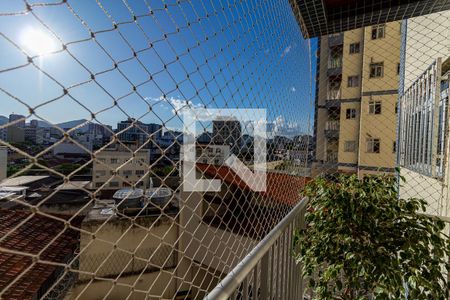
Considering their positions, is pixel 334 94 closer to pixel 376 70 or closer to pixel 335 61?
pixel 335 61

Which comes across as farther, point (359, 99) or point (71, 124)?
point (359, 99)

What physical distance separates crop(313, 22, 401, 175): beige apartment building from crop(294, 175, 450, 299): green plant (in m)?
7.66

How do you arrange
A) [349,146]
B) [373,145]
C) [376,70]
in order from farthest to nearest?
[349,146] < [376,70] < [373,145]

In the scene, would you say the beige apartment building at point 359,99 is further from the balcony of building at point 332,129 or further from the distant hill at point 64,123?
the distant hill at point 64,123

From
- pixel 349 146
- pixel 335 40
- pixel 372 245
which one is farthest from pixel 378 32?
pixel 372 245

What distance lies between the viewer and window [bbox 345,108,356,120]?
396 inches

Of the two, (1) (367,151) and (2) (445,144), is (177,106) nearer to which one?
(2) (445,144)

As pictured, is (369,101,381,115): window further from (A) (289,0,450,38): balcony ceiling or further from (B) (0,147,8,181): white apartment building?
(B) (0,147,8,181): white apartment building

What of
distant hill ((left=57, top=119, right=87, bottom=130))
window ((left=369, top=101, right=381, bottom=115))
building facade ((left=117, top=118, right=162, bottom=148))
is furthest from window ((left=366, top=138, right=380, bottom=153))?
A: distant hill ((left=57, top=119, right=87, bottom=130))

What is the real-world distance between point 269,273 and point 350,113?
10.8 metres

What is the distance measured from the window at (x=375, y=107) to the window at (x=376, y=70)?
1083 mm

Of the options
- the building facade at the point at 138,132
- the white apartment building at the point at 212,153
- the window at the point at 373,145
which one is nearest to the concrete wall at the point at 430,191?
the white apartment building at the point at 212,153

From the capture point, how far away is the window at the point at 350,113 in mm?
10055

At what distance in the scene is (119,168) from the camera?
492 millimetres
